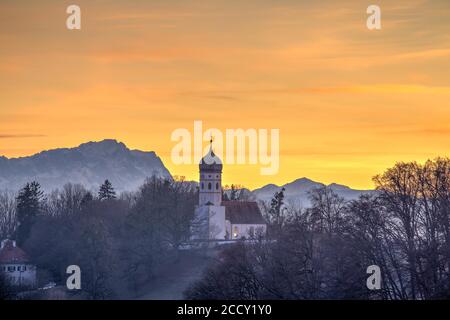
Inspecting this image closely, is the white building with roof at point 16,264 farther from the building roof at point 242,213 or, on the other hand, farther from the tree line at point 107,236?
the building roof at point 242,213

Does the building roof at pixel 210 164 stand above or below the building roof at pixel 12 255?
above

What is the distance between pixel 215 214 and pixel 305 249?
222ft

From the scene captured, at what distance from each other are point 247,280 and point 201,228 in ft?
199

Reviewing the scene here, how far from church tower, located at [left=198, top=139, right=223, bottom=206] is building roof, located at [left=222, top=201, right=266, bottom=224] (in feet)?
19.5

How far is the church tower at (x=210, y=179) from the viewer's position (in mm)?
140125

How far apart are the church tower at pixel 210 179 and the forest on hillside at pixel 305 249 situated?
44.8 ft

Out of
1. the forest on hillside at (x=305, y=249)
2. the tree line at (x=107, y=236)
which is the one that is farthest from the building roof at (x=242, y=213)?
the forest on hillside at (x=305, y=249)

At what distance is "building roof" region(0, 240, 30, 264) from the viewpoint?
376ft

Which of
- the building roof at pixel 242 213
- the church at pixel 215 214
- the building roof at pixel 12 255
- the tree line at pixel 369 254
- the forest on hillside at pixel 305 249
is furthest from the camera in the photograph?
the building roof at pixel 242 213

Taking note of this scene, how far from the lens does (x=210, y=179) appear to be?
142375 millimetres

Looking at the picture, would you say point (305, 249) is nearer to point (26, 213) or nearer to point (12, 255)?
point (12, 255)

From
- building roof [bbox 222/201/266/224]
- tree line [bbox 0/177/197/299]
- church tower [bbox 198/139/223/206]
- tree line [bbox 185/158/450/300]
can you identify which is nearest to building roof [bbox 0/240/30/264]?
tree line [bbox 0/177/197/299]

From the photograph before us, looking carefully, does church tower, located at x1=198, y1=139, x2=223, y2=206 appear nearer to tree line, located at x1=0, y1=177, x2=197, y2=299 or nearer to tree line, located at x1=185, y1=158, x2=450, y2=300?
tree line, located at x1=0, y1=177, x2=197, y2=299
